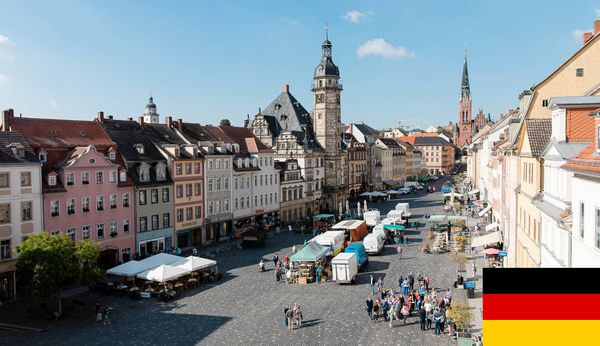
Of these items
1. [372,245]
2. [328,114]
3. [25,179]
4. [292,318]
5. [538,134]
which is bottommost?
[292,318]

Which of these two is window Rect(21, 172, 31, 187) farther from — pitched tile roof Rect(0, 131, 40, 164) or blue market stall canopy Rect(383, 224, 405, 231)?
blue market stall canopy Rect(383, 224, 405, 231)

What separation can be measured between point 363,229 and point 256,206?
14784mm

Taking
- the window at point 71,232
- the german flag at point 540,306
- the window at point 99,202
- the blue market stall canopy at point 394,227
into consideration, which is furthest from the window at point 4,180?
the german flag at point 540,306

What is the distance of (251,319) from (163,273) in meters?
7.85

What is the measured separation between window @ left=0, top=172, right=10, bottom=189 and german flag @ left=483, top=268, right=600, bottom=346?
124 feet

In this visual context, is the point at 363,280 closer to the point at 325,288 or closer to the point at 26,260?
the point at 325,288

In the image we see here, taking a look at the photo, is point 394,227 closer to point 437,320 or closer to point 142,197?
point 142,197

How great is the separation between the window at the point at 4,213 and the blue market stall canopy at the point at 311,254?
753 inches

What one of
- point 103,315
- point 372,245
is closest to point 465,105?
point 372,245

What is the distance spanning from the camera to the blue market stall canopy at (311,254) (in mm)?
39094

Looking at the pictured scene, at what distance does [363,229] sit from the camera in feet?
186

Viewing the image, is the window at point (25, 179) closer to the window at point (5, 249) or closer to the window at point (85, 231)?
the window at point (5, 249)

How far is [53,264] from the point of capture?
29125mm

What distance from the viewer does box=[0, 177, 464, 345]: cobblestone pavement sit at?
26203 millimetres
